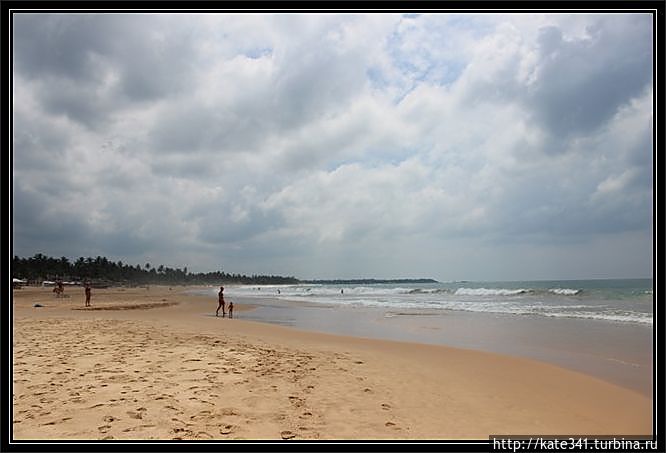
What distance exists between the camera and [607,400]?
6.92 metres

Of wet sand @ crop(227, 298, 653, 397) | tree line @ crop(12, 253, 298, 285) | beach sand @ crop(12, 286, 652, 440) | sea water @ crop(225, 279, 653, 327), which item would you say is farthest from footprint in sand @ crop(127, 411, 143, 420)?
tree line @ crop(12, 253, 298, 285)

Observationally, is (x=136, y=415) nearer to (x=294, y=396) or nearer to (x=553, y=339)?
(x=294, y=396)

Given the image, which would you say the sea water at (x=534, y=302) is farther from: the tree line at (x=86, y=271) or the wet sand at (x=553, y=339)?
the tree line at (x=86, y=271)

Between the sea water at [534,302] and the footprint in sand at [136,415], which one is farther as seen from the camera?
the sea water at [534,302]

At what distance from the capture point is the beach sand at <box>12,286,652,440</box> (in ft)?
16.7

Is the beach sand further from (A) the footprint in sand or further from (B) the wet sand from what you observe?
(B) the wet sand

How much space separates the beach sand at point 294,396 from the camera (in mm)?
5090

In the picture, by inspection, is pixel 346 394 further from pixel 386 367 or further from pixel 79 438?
pixel 79 438

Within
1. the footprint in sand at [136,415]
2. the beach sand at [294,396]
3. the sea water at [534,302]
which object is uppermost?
the footprint in sand at [136,415]

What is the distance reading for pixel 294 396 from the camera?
6418mm

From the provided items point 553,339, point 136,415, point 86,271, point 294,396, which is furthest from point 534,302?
point 86,271

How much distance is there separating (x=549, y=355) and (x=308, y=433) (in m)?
8.64

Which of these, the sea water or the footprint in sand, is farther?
the sea water

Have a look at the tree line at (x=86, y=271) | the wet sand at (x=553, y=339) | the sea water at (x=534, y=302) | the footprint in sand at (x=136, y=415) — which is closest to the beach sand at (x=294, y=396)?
the footprint in sand at (x=136, y=415)
